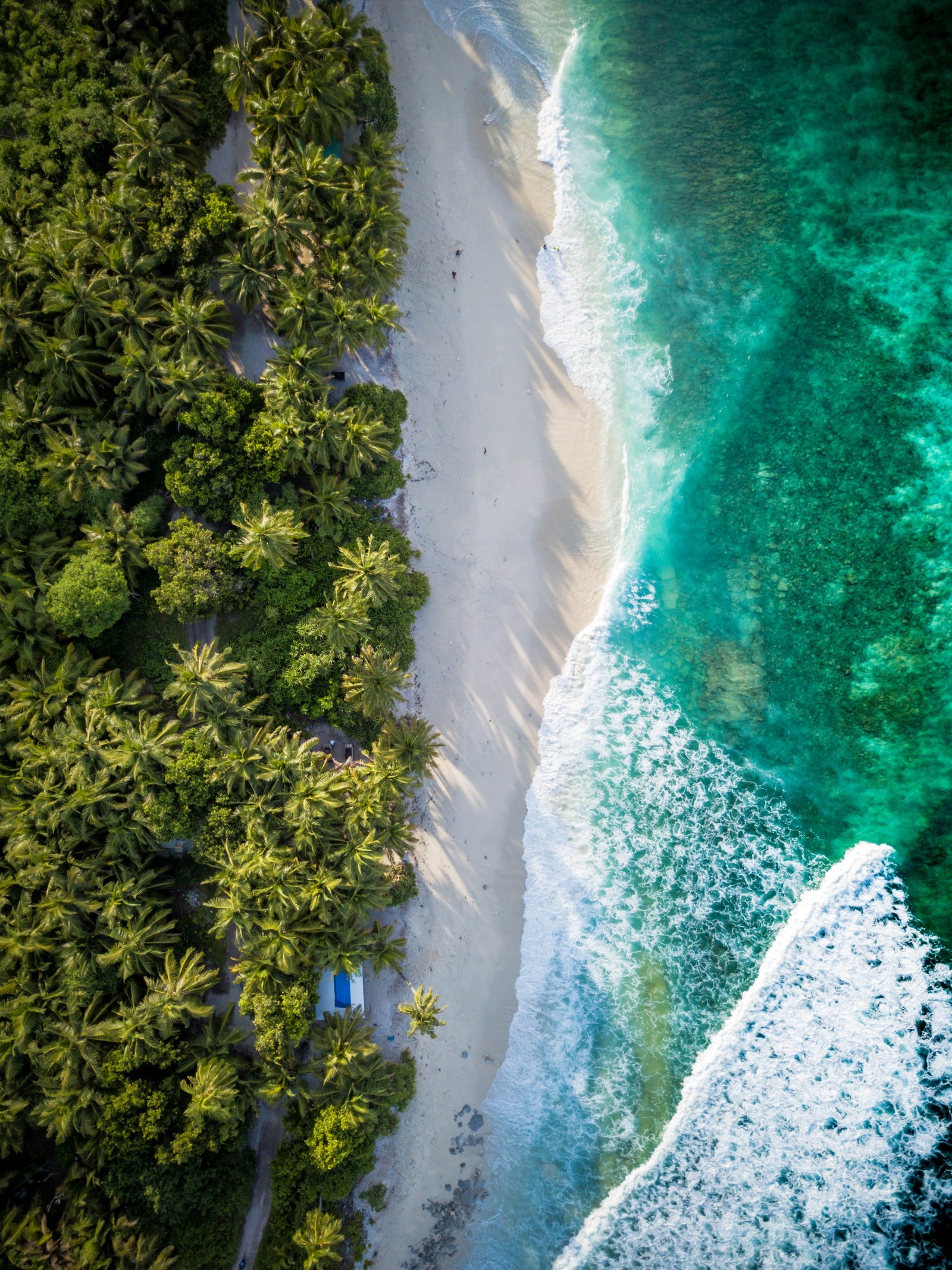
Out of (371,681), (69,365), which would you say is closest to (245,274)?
(69,365)

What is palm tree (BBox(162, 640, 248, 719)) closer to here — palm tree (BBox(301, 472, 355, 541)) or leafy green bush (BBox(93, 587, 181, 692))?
leafy green bush (BBox(93, 587, 181, 692))

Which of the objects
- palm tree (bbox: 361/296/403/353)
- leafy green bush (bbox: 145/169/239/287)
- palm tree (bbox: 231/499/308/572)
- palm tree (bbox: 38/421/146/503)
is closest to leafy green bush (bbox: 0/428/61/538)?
palm tree (bbox: 38/421/146/503)

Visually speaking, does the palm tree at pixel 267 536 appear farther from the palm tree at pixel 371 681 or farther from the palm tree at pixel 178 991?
the palm tree at pixel 178 991

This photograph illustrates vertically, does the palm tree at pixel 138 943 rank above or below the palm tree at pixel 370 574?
below

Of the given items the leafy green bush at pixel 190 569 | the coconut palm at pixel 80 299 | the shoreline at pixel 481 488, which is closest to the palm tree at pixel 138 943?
the shoreline at pixel 481 488

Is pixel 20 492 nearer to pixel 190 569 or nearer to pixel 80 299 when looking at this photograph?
pixel 190 569

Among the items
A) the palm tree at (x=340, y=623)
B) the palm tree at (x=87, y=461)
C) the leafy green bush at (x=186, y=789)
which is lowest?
the leafy green bush at (x=186, y=789)

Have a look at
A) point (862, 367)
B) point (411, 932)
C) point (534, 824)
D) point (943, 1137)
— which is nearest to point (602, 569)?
point (534, 824)
